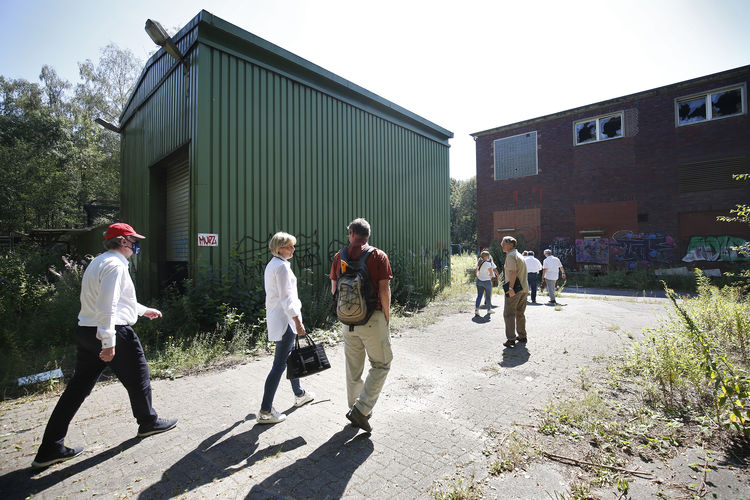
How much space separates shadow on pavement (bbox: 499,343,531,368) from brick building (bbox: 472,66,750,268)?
1699 centimetres

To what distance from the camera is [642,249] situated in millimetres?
18859

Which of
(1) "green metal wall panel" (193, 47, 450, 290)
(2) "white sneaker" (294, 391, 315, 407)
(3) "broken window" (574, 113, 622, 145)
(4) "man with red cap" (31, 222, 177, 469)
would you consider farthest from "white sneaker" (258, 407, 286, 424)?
(3) "broken window" (574, 113, 622, 145)

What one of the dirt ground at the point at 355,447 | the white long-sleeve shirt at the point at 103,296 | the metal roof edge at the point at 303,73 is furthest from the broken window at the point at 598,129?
the white long-sleeve shirt at the point at 103,296

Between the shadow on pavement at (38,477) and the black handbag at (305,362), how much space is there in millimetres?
1570

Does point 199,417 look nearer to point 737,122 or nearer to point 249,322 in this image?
point 249,322

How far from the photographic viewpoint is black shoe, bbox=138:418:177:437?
11.0 feet

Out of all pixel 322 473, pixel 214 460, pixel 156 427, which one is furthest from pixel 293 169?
pixel 322 473

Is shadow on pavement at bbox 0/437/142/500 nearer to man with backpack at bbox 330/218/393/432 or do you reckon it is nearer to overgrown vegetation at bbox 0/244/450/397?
overgrown vegetation at bbox 0/244/450/397

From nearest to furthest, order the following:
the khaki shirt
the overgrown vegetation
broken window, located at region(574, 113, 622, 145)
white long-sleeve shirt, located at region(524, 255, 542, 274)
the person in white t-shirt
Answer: the overgrown vegetation → the khaki shirt → the person in white t-shirt → white long-sleeve shirt, located at region(524, 255, 542, 274) → broken window, located at region(574, 113, 622, 145)

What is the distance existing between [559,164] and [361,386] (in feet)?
73.4

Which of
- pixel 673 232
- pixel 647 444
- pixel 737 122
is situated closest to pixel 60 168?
pixel 647 444

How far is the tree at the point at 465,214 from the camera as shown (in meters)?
50.9

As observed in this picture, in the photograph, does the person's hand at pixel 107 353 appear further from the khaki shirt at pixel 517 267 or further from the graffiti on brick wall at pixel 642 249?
the graffiti on brick wall at pixel 642 249

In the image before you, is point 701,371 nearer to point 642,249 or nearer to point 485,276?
point 485,276
